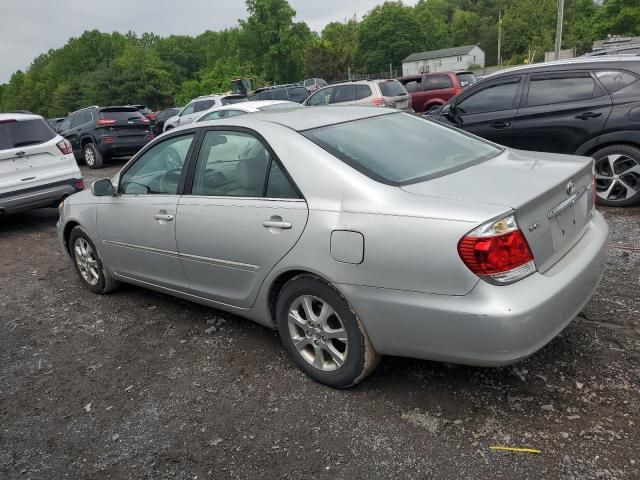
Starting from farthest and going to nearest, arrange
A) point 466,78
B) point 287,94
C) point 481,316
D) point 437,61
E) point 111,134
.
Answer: point 437,61 → point 287,94 → point 466,78 → point 111,134 → point 481,316

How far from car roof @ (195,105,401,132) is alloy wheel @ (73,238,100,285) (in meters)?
1.96

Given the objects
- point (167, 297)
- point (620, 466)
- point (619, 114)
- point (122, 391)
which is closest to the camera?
point (620, 466)

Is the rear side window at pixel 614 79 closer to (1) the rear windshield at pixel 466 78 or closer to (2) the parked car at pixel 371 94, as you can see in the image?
(2) the parked car at pixel 371 94

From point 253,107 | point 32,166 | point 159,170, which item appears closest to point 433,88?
point 253,107

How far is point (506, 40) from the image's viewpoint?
3381 inches

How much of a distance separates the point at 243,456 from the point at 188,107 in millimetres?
15802

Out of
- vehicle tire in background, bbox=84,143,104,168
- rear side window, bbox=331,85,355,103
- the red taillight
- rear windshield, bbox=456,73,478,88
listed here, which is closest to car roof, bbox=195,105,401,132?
the red taillight

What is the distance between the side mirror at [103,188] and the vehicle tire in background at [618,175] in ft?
16.7

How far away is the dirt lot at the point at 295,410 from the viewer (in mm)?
2562

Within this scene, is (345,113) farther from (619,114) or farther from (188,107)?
(188,107)

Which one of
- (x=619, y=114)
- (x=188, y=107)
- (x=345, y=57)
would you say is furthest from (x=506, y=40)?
(x=619, y=114)

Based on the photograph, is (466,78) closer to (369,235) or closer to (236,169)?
(236,169)

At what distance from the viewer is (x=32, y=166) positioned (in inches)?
310

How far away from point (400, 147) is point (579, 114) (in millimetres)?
3957
